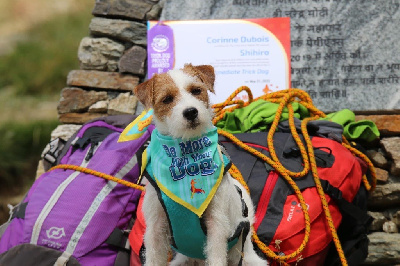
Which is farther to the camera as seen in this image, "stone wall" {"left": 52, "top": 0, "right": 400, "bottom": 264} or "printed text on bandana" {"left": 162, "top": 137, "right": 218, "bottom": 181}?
"stone wall" {"left": 52, "top": 0, "right": 400, "bottom": 264}

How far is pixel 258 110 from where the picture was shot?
9.44ft

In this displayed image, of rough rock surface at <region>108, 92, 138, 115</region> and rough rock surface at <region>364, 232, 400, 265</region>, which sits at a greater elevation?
rough rock surface at <region>108, 92, 138, 115</region>

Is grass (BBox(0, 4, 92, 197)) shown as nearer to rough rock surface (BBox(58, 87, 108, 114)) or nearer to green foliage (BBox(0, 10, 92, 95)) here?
green foliage (BBox(0, 10, 92, 95))

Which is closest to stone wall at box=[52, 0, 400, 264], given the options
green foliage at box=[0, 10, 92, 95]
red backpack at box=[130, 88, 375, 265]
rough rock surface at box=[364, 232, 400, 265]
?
red backpack at box=[130, 88, 375, 265]

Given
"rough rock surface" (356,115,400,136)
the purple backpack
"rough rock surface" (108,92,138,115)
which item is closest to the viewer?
the purple backpack

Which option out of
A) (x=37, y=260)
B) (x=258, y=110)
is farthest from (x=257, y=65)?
(x=37, y=260)

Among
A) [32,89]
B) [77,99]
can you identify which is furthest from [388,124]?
[32,89]

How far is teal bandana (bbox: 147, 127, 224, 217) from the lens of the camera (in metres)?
1.81

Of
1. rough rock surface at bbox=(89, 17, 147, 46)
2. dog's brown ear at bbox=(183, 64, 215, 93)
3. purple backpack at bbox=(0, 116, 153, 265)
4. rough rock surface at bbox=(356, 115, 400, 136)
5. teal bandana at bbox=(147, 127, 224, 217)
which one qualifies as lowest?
purple backpack at bbox=(0, 116, 153, 265)

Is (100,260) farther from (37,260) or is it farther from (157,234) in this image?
(157,234)

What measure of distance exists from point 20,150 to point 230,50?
13.2 ft

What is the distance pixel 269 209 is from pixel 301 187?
0.24m

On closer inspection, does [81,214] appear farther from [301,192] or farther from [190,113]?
[301,192]

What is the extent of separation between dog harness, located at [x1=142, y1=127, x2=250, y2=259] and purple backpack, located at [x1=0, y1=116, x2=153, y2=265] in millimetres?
776
